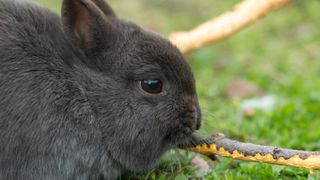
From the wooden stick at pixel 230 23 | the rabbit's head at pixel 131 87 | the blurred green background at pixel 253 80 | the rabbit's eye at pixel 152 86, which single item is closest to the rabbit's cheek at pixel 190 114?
the rabbit's head at pixel 131 87

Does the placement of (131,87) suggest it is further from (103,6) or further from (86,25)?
(103,6)

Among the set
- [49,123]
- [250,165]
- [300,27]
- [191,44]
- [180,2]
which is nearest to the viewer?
[49,123]

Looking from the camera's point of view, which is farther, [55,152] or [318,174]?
[318,174]

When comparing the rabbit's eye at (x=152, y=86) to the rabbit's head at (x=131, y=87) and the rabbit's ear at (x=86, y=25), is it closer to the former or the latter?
the rabbit's head at (x=131, y=87)

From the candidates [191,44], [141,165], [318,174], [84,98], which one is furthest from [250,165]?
[191,44]

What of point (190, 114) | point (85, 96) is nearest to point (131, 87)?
point (85, 96)

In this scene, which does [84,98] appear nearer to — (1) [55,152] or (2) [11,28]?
(1) [55,152]

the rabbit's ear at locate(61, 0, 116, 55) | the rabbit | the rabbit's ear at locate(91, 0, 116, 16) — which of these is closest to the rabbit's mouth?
the rabbit

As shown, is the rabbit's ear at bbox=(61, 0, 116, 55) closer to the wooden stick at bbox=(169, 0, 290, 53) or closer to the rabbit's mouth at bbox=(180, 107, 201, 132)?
the rabbit's mouth at bbox=(180, 107, 201, 132)

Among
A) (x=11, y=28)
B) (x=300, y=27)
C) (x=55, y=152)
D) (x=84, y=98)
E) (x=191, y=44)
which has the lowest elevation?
(x=55, y=152)
